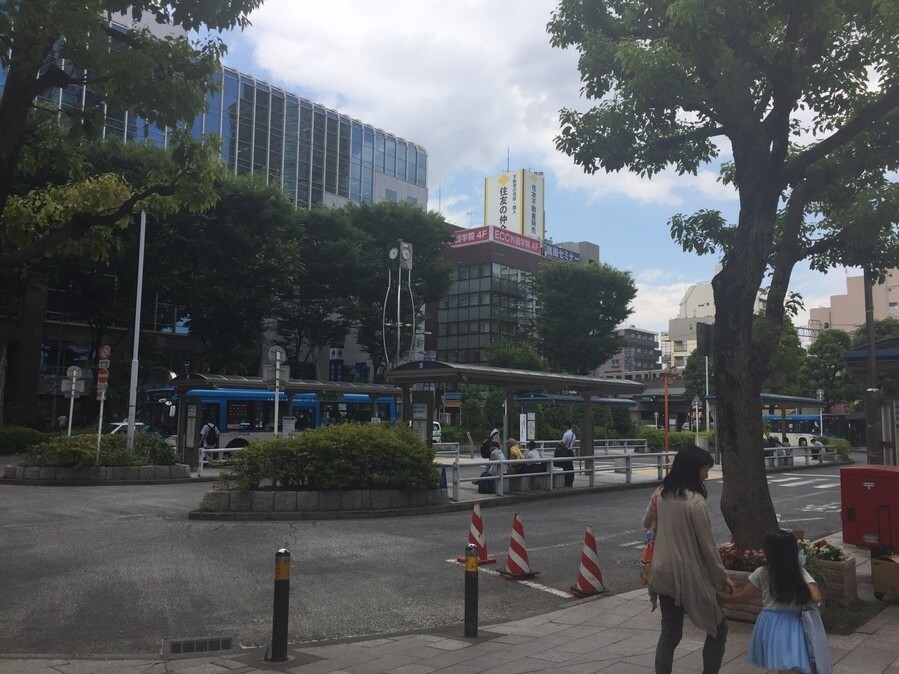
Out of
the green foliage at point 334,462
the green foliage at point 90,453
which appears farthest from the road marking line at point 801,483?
the green foliage at point 90,453

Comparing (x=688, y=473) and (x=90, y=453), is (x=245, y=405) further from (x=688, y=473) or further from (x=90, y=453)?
(x=688, y=473)

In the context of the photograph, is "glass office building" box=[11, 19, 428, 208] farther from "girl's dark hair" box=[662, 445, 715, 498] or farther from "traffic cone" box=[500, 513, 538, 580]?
"girl's dark hair" box=[662, 445, 715, 498]

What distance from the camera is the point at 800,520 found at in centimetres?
1507

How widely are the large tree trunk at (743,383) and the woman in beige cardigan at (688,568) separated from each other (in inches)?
107

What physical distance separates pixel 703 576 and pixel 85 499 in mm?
16252

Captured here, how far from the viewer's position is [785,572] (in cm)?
434

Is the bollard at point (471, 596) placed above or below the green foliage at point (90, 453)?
below

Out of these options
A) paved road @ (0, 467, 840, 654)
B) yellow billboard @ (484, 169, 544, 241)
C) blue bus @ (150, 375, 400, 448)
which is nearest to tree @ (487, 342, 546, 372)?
blue bus @ (150, 375, 400, 448)

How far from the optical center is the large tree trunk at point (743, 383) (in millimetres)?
7305

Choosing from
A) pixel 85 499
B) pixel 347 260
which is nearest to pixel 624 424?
pixel 347 260

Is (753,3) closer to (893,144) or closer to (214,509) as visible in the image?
(893,144)

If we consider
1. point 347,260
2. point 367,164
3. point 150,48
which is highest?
point 367,164

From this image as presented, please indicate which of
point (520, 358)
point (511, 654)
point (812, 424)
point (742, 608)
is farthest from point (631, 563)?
point (812, 424)

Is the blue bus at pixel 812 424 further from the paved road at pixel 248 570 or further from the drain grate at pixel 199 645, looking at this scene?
the drain grate at pixel 199 645
